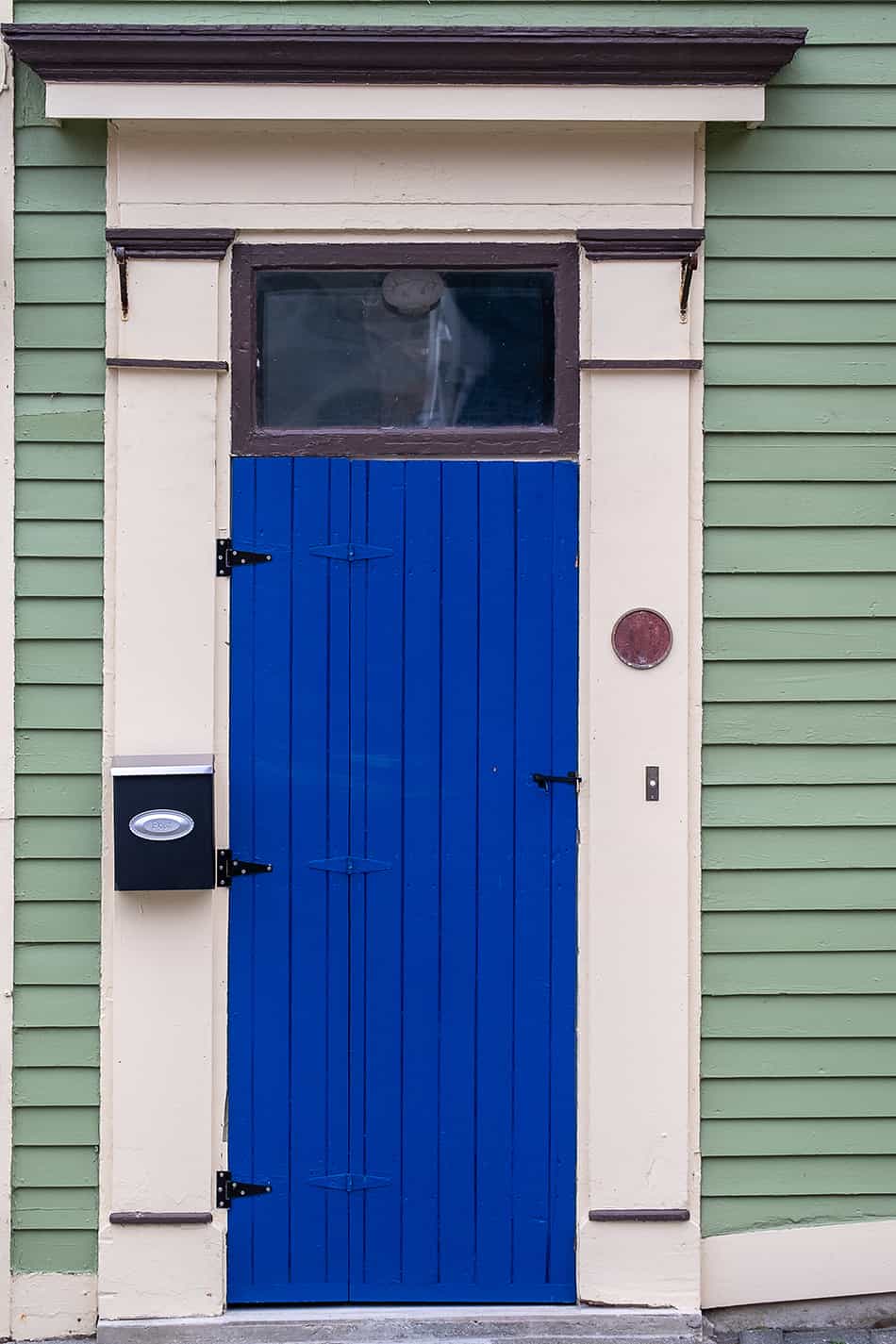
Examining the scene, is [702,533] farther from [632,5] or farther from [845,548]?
[632,5]

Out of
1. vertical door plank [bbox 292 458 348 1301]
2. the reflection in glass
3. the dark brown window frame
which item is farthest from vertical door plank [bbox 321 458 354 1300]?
the reflection in glass

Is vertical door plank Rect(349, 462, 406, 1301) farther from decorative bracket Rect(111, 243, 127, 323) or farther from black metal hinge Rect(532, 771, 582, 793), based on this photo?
decorative bracket Rect(111, 243, 127, 323)

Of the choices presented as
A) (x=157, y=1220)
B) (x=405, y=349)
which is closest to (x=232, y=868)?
(x=157, y=1220)

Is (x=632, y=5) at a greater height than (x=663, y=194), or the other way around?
(x=632, y=5)

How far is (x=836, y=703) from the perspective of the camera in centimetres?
368

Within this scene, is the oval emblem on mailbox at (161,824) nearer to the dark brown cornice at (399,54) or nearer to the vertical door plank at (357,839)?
the vertical door plank at (357,839)

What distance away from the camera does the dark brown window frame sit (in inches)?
142

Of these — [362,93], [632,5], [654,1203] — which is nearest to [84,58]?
[362,93]

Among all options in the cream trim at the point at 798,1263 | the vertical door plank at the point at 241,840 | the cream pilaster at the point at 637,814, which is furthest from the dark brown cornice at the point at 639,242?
the cream trim at the point at 798,1263

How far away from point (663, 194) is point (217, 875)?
2242 mm

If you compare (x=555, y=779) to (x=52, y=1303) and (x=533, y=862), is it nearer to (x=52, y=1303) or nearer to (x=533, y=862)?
(x=533, y=862)

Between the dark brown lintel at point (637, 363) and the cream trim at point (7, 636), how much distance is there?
5.22ft

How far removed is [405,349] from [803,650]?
140cm

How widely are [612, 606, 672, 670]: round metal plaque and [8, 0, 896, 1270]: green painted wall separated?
0.15m
